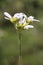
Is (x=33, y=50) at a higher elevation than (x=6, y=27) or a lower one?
lower

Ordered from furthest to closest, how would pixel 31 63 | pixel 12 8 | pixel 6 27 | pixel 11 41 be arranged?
pixel 12 8 → pixel 6 27 → pixel 11 41 → pixel 31 63

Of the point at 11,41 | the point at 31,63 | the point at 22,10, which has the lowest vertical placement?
the point at 31,63

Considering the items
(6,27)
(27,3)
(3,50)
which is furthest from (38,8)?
(3,50)

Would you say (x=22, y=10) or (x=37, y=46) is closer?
(x=37, y=46)

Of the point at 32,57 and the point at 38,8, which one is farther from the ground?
the point at 38,8

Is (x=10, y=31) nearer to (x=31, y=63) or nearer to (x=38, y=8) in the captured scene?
(x=31, y=63)

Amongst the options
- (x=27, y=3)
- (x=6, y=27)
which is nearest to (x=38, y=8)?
(x=27, y=3)

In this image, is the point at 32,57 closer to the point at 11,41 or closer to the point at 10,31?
the point at 11,41

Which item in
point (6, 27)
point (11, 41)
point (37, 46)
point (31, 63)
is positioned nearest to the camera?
point (31, 63)

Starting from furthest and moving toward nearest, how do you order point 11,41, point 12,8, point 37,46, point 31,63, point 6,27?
1. point 12,8
2. point 6,27
3. point 37,46
4. point 11,41
5. point 31,63
